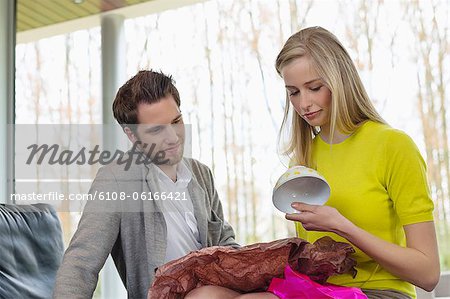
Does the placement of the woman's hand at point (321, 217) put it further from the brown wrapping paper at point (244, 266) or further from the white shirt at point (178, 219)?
the white shirt at point (178, 219)

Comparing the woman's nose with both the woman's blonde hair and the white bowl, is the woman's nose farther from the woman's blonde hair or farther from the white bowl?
the white bowl

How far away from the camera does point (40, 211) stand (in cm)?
272

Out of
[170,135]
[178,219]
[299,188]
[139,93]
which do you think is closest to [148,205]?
[178,219]

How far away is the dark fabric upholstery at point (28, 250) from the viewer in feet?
Answer: 8.05

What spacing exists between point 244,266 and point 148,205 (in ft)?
2.11

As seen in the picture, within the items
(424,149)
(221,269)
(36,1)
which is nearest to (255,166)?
(424,149)

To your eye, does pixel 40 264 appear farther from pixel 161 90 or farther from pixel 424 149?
pixel 424 149

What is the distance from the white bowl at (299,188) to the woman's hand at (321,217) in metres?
0.06

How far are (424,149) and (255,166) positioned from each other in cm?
89

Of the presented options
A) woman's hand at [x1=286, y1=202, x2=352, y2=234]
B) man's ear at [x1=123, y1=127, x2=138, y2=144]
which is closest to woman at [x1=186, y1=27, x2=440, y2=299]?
woman's hand at [x1=286, y1=202, x2=352, y2=234]

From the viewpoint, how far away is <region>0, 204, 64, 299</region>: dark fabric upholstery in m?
2.45

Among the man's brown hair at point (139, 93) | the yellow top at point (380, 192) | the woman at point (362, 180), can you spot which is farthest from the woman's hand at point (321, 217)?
the man's brown hair at point (139, 93)

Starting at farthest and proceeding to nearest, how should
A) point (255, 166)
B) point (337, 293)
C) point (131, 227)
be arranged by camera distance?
point (255, 166) → point (131, 227) → point (337, 293)

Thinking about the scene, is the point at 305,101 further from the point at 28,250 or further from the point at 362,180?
the point at 28,250
